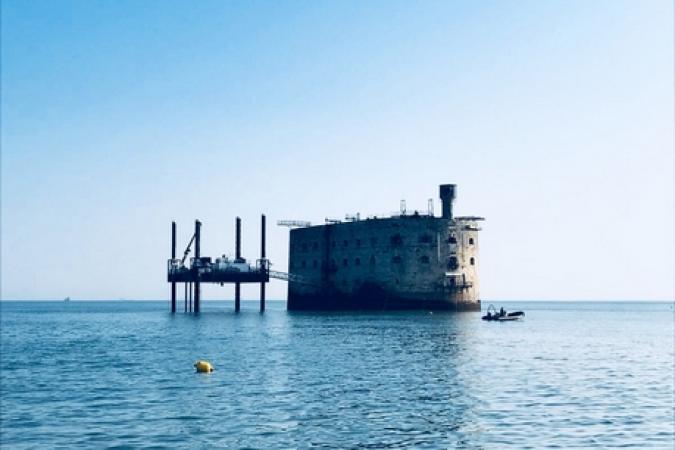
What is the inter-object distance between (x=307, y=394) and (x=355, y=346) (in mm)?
19373

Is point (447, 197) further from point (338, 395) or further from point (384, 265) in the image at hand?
point (338, 395)

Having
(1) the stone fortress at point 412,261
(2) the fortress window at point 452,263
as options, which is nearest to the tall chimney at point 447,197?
(1) the stone fortress at point 412,261

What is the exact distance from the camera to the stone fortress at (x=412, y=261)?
9025cm

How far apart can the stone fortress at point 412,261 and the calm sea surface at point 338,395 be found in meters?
39.7

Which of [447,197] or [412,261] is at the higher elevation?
[447,197]

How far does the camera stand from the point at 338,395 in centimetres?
2736

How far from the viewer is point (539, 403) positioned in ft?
83.9

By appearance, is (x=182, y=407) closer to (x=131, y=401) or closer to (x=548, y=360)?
(x=131, y=401)

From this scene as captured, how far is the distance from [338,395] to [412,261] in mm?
63475

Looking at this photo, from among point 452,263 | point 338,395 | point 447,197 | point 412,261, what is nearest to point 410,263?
point 412,261

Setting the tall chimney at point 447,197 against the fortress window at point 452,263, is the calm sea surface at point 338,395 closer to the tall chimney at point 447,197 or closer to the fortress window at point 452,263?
the fortress window at point 452,263

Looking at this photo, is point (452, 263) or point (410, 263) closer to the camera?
point (410, 263)

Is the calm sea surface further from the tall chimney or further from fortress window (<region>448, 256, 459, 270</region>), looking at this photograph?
the tall chimney

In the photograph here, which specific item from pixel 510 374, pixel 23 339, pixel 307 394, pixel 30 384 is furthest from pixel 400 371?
pixel 23 339
